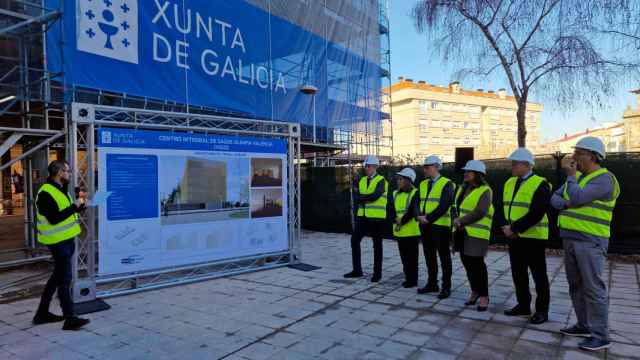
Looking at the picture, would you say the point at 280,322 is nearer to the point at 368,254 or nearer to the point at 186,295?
the point at 186,295

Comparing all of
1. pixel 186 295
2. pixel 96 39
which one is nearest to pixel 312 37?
pixel 96 39

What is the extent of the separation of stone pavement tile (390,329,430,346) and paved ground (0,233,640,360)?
0.4 inches

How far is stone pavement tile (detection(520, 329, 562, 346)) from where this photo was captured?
4016 mm

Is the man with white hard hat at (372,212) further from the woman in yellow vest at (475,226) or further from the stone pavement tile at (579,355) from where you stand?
the stone pavement tile at (579,355)

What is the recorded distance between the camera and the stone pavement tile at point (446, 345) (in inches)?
153

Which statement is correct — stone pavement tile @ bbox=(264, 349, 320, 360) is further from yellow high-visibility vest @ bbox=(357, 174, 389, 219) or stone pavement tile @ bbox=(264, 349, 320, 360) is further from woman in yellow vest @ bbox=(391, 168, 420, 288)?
yellow high-visibility vest @ bbox=(357, 174, 389, 219)

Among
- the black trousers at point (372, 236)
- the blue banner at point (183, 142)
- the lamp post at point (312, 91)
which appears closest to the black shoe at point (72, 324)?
the blue banner at point (183, 142)

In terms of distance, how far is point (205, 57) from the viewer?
9.95m

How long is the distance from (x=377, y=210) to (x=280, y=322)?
2600 millimetres

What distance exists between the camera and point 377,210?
6.58m

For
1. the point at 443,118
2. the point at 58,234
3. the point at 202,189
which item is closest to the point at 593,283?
the point at 202,189

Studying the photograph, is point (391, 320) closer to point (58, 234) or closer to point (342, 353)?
point (342, 353)

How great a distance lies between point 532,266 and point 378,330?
1.86 m

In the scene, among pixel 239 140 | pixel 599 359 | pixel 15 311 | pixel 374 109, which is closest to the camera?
pixel 599 359
